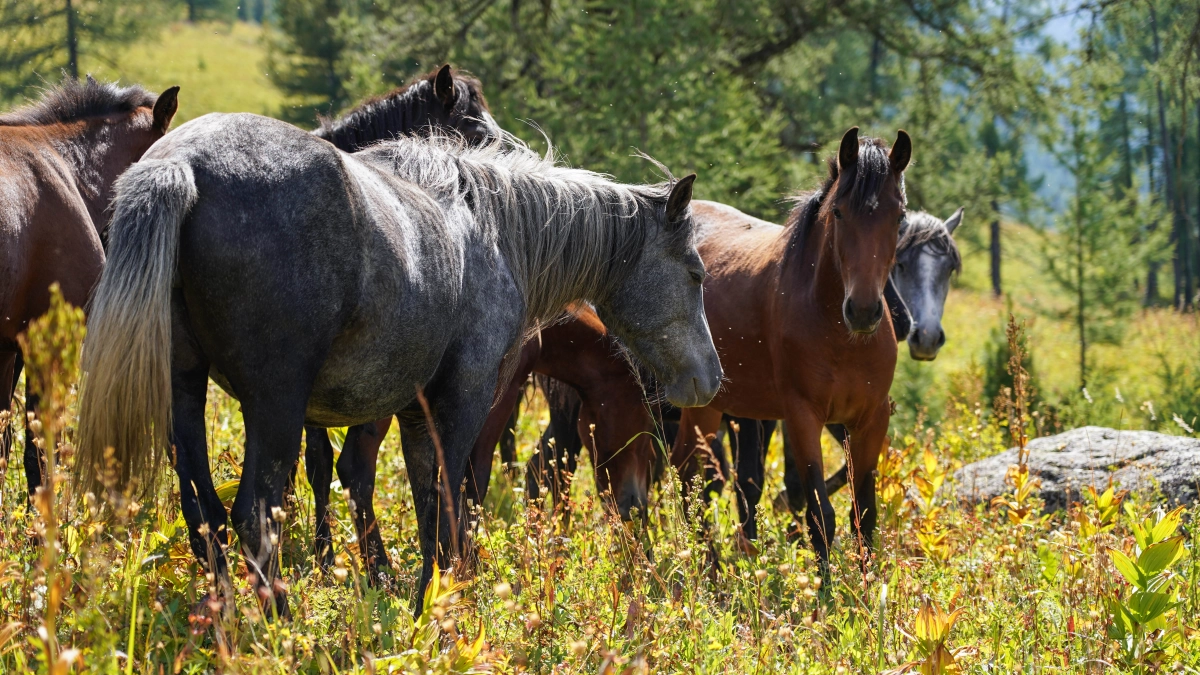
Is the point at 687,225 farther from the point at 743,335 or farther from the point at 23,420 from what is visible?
the point at 23,420

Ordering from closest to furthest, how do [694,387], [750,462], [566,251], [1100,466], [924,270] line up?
[566,251] → [694,387] → [1100,466] → [750,462] → [924,270]

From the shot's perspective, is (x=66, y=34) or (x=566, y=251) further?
(x=66, y=34)

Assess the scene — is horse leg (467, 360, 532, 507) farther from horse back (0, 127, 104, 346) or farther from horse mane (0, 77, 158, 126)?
horse mane (0, 77, 158, 126)

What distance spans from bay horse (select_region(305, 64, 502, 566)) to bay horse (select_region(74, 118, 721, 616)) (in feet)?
2.53

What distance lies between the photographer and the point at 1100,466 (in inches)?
250

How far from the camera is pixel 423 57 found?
1570cm

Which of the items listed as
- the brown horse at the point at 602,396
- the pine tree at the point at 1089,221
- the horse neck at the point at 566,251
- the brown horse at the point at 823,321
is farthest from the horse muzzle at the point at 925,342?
the pine tree at the point at 1089,221

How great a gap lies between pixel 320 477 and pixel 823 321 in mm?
2782

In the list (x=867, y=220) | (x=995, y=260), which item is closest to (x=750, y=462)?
(x=867, y=220)

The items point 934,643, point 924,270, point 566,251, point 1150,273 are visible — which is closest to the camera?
point 934,643

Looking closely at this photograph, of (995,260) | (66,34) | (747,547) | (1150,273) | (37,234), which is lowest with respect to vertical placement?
(1150,273)

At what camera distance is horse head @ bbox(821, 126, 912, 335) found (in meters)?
4.79

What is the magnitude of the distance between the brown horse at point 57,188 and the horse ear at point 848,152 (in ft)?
11.4

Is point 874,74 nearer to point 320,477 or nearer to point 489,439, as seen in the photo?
point 489,439
